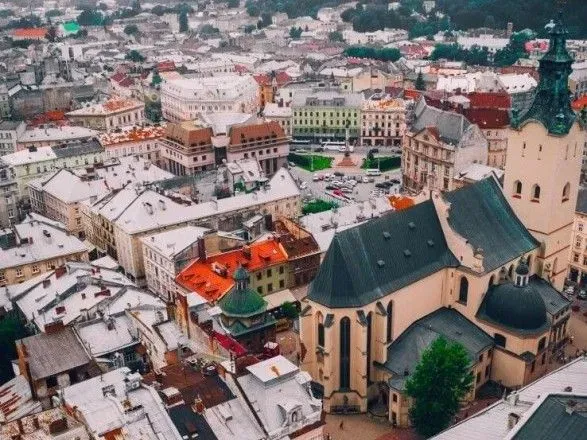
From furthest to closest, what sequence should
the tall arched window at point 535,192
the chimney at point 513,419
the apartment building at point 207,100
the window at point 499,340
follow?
the apartment building at point 207,100
the tall arched window at point 535,192
the window at point 499,340
the chimney at point 513,419

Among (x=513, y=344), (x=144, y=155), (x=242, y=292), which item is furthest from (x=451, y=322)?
(x=144, y=155)

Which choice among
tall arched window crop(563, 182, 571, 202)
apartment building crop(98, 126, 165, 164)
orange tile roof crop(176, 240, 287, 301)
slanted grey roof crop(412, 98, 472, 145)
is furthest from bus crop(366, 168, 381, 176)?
tall arched window crop(563, 182, 571, 202)

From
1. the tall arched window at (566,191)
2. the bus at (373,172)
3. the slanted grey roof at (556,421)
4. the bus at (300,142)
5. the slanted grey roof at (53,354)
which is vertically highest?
the tall arched window at (566,191)

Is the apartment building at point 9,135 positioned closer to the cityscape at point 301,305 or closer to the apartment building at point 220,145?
the apartment building at point 220,145

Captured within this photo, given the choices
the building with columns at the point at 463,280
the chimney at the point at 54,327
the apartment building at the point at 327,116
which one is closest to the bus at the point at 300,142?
the apartment building at the point at 327,116

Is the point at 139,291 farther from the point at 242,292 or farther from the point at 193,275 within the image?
the point at 242,292

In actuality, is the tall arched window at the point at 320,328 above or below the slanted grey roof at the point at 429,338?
above

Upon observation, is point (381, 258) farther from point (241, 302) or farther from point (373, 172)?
point (373, 172)
